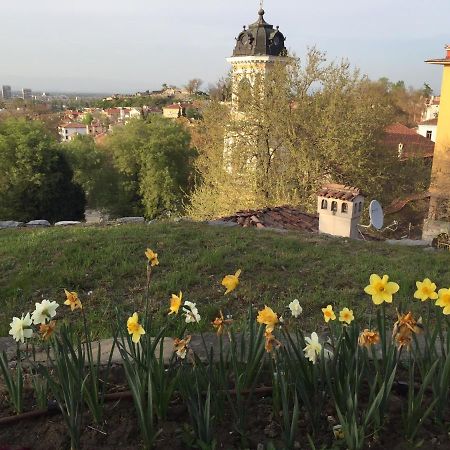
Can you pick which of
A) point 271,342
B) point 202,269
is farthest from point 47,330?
point 202,269

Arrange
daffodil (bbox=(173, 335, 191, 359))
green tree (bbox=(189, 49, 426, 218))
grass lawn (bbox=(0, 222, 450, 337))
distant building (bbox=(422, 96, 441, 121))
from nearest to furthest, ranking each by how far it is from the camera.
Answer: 1. daffodil (bbox=(173, 335, 191, 359))
2. grass lawn (bbox=(0, 222, 450, 337))
3. green tree (bbox=(189, 49, 426, 218))
4. distant building (bbox=(422, 96, 441, 121))

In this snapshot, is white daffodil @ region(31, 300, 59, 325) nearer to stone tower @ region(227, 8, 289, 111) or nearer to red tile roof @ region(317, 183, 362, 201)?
red tile roof @ region(317, 183, 362, 201)

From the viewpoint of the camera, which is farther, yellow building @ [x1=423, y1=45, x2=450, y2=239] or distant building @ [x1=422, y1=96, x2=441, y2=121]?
distant building @ [x1=422, y1=96, x2=441, y2=121]

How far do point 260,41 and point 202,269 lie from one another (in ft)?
65.3

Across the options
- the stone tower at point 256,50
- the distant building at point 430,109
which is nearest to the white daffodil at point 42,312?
the stone tower at point 256,50

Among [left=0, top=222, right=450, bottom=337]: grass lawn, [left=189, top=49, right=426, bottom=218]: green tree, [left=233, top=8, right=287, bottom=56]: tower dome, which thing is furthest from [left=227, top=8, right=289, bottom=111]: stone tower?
[left=0, top=222, right=450, bottom=337]: grass lawn

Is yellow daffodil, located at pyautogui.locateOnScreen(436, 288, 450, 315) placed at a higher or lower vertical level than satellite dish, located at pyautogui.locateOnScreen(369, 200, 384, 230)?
higher

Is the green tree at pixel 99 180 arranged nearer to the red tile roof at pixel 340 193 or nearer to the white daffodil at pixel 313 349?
the red tile roof at pixel 340 193

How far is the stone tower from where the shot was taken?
2100 cm

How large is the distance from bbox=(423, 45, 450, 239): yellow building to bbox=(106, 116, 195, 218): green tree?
13.6 meters

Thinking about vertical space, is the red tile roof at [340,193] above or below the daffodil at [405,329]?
below

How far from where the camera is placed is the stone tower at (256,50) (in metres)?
21.0

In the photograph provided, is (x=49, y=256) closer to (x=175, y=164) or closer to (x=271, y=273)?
(x=271, y=273)

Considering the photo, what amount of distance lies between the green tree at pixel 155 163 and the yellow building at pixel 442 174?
13600mm
